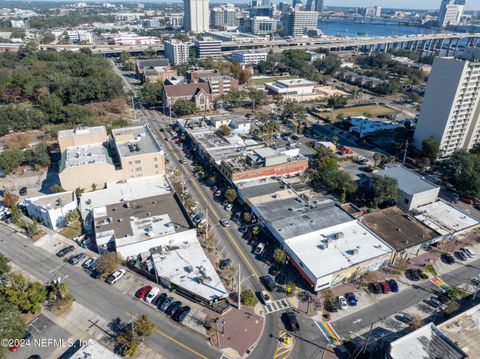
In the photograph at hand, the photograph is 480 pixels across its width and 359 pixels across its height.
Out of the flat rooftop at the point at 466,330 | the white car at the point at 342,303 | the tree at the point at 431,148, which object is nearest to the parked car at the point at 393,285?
the white car at the point at 342,303

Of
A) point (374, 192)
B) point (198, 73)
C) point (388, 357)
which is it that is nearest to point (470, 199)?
point (374, 192)

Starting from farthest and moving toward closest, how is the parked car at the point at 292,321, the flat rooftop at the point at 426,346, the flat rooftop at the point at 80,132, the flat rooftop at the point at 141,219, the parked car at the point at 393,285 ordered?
the flat rooftop at the point at 80,132 → the flat rooftop at the point at 141,219 → the parked car at the point at 393,285 → the parked car at the point at 292,321 → the flat rooftop at the point at 426,346

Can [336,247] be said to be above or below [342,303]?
above

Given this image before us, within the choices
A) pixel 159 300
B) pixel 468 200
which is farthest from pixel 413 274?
pixel 159 300

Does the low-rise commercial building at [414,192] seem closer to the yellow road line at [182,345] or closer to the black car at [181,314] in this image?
the black car at [181,314]

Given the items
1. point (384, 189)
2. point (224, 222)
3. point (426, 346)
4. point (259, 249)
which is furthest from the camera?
point (384, 189)

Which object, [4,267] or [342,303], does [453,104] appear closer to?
[342,303]
